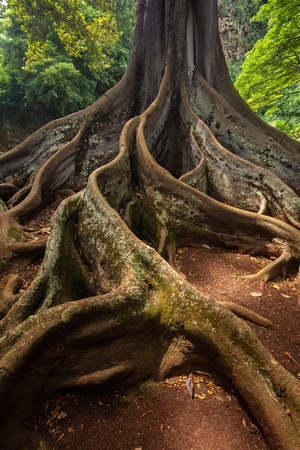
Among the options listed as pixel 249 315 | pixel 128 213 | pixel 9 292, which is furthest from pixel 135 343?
pixel 128 213

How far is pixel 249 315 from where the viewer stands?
241 centimetres

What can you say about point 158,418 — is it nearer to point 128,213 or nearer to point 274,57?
point 128,213

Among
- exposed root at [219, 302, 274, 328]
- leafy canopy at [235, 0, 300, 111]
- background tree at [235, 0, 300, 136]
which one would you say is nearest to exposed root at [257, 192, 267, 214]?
exposed root at [219, 302, 274, 328]

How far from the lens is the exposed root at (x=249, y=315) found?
2.37 meters

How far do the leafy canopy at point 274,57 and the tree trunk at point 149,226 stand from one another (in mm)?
1305

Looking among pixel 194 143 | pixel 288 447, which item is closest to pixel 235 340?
pixel 288 447

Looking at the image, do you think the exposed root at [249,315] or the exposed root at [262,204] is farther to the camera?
the exposed root at [262,204]

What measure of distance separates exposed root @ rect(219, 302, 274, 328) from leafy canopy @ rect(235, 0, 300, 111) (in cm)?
570

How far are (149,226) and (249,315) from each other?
2.03 meters

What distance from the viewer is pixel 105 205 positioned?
2883 millimetres

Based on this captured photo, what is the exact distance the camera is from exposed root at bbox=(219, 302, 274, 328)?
2.37m

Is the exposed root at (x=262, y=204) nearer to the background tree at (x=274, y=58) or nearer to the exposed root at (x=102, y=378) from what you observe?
the background tree at (x=274, y=58)

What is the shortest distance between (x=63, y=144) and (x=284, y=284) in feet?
18.3

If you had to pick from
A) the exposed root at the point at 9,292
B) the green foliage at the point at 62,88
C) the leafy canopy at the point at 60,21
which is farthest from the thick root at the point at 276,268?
the green foliage at the point at 62,88
